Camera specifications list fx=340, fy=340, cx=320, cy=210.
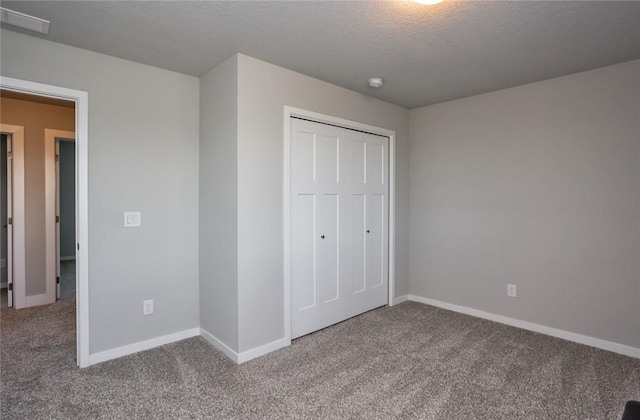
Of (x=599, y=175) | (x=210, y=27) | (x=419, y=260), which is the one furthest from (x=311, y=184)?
(x=599, y=175)

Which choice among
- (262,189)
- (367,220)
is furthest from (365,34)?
(367,220)

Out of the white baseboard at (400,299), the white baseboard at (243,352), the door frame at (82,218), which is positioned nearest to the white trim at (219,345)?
the white baseboard at (243,352)

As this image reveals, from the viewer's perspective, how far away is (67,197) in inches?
260

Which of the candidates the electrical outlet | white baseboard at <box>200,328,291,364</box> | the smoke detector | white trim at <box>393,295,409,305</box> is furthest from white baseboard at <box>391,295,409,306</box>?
the electrical outlet

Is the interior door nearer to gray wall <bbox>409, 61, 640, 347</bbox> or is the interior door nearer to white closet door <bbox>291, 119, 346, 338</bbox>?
white closet door <bbox>291, 119, 346, 338</bbox>

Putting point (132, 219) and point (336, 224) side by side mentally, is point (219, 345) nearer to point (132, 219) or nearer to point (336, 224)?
point (132, 219)

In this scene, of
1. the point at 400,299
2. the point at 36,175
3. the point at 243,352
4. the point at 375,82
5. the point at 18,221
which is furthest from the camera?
the point at 400,299

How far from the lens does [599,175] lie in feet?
9.08

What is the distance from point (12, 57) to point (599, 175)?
14.3 feet

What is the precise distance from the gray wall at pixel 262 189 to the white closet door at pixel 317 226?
6.6 inches

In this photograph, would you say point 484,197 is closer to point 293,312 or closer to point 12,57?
point 293,312

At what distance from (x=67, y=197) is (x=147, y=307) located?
530cm

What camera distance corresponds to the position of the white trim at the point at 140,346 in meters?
2.54

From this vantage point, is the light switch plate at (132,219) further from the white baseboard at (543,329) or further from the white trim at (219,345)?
the white baseboard at (543,329)
